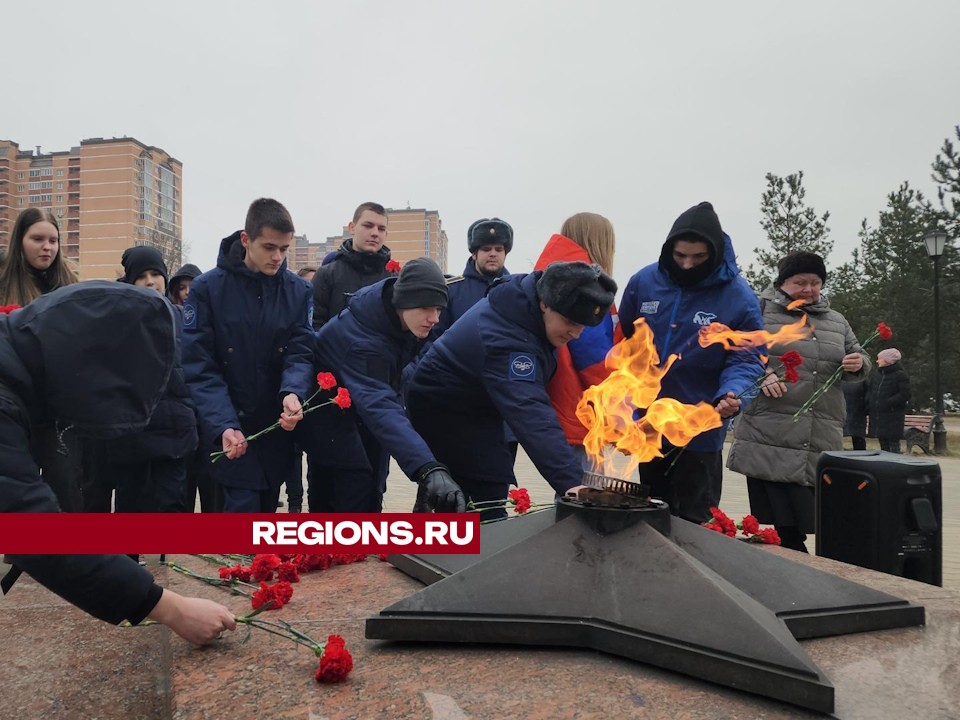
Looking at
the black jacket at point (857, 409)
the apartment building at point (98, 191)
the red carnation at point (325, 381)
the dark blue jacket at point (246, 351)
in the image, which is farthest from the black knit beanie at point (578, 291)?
the apartment building at point (98, 191)

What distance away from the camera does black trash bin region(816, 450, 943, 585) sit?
3090mm

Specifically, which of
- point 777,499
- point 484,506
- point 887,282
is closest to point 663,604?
→ point 484,506

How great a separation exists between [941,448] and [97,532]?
14599mm

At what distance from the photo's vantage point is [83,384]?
1723mm

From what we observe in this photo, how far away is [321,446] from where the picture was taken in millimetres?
3637

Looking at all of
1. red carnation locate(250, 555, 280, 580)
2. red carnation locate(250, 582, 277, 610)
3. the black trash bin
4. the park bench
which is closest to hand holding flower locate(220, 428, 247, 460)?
red carnation locate(250, 555, 280, 580)

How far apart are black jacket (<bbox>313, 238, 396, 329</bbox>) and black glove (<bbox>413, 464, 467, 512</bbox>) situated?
2.31 meters

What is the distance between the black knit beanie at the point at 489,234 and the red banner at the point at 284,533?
2.38 metres

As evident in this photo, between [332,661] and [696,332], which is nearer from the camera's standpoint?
[332,661]

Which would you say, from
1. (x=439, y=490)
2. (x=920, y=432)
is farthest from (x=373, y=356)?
(x=920, y=432)

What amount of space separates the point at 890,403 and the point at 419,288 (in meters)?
10.0

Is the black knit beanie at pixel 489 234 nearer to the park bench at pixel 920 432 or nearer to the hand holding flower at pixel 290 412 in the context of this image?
the hand holding flower at pixel 290 412

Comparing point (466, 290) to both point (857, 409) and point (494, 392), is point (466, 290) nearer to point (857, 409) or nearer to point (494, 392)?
point (494, 392)

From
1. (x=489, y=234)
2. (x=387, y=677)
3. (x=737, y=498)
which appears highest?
(x=489, y=234)
